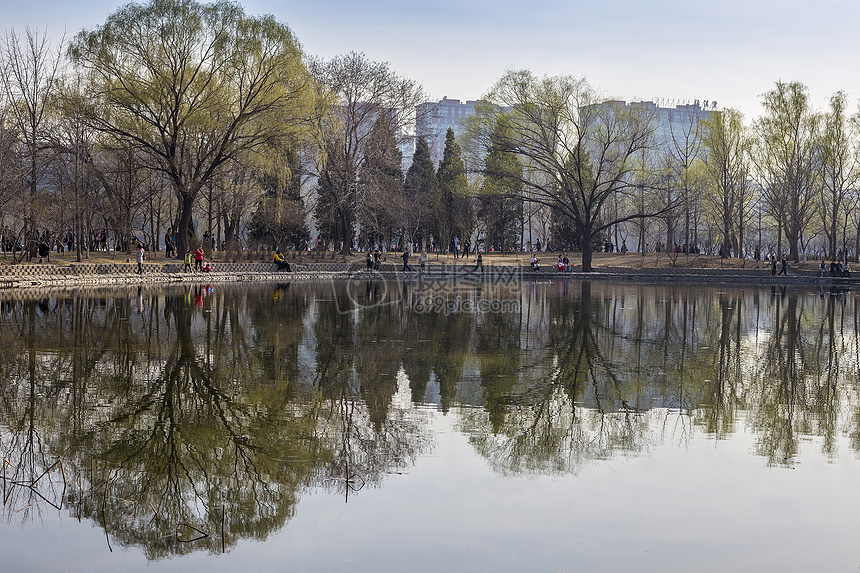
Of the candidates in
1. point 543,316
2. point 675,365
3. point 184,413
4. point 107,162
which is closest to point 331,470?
point 184,413

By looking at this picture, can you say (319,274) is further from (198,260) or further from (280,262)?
(198,260)

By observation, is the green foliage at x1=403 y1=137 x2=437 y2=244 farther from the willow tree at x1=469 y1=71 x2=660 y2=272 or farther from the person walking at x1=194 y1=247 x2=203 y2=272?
the person walking at x1=194 y1=247 x2=203 y2=272

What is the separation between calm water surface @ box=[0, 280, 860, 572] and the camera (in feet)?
18.7

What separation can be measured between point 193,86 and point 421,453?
36874 millimetres

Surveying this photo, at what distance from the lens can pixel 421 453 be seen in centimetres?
798

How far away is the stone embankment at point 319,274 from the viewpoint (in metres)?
32.7

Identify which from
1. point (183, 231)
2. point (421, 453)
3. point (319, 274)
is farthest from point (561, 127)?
point (421, 453)

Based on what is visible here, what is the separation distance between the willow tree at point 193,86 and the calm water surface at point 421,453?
2498 cm

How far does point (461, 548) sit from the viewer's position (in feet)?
18.6

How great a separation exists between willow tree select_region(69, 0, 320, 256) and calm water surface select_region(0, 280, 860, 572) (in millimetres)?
24982

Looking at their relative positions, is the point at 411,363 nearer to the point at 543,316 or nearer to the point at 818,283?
the point at 543,316

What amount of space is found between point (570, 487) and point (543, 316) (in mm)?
15129

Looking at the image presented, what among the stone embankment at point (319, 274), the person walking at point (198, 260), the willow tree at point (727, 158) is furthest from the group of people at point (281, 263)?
the willow tree at point (727, 158)

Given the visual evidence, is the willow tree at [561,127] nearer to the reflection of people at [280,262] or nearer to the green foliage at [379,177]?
the green foliage at [379,177]
